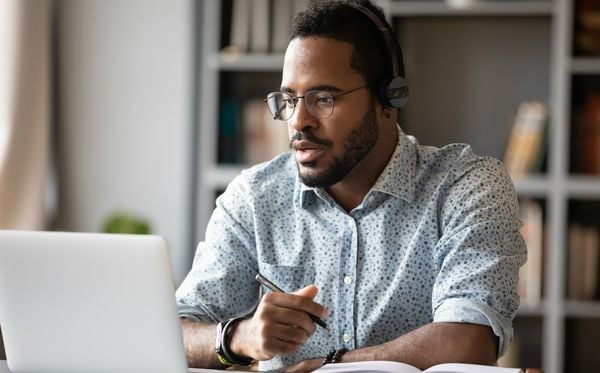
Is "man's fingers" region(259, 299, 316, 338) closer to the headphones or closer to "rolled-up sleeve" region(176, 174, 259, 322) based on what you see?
"rolled-up sleeve" region(176, 174, 259, 322)

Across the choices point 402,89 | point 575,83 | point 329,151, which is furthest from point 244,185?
point 575,83

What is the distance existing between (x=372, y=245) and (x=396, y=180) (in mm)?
129

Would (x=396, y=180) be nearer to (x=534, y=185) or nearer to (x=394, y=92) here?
(x=394, y=92)

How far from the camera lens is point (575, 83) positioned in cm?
367

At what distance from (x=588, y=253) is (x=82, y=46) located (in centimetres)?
193

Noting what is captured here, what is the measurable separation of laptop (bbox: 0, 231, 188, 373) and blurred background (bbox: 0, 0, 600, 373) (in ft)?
7.29

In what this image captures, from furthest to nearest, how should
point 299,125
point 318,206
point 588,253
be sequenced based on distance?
point 588,253 → point 318,206 → point 299,125

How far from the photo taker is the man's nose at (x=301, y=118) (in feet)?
6.21

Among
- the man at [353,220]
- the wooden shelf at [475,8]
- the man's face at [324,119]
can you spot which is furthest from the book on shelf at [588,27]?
the man's face at [324,119]

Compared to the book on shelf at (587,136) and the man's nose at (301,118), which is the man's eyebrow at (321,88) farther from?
the book on shelf at (587,136)

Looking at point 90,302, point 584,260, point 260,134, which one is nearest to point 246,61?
point 260,134

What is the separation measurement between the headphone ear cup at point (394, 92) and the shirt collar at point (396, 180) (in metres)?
0.10

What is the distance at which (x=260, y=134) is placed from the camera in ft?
12.2

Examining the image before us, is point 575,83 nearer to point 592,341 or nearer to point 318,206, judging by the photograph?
point 592,341
